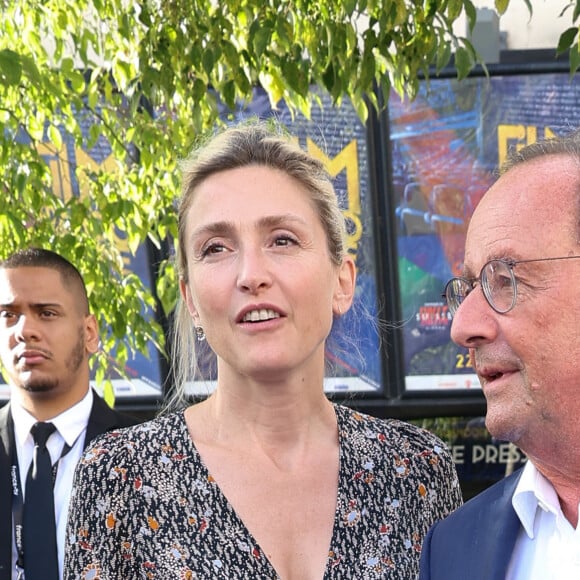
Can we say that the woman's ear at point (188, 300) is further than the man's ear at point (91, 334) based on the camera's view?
No

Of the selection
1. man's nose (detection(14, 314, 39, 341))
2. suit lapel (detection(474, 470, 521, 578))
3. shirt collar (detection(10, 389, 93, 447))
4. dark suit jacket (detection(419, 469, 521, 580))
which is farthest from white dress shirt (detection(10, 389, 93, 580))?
suit lapel (detection(474, 470, 521, 578))

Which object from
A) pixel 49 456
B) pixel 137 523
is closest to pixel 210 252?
pixel 137 523

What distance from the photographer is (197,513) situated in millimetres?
2676

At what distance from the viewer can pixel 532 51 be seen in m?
9.32

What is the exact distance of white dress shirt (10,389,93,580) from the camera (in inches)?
177

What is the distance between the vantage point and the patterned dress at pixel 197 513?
2590 millimetres

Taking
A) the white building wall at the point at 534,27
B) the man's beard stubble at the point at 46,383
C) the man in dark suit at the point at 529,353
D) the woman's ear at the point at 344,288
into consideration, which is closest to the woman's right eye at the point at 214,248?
the woman's ear at the point at 344,288

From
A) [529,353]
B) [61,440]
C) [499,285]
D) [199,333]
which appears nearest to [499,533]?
[529,353]

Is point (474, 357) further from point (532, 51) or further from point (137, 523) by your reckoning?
point (532, 51)

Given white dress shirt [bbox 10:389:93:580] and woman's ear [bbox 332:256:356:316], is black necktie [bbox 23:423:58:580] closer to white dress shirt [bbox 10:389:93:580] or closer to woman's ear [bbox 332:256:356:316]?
white dress shirt [bbox 10:389:93:580]

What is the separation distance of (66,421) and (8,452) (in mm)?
264

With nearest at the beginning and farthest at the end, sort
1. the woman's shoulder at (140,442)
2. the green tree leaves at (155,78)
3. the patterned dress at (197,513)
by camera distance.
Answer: the patterned dress at (197,513) < the woman's shoulder at (140,442) < the green tree leaves at (155,78)

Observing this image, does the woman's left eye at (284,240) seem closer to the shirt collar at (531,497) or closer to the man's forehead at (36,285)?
the shirt collar at (531,497)

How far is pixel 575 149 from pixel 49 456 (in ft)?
9.56
